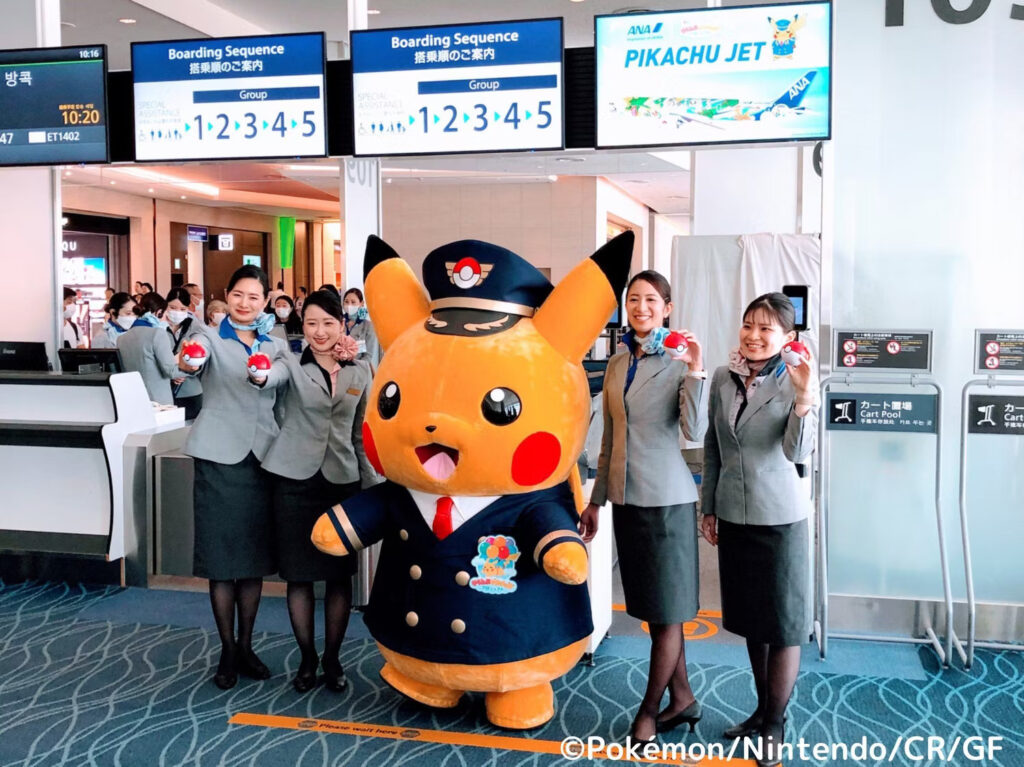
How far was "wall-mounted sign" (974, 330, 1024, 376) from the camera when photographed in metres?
4.31

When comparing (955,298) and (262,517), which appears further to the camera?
(955,298)

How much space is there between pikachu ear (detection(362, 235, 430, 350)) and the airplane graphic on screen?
156cm

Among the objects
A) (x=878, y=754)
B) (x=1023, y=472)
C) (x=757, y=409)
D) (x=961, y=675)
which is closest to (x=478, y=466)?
(x=757, y=409)

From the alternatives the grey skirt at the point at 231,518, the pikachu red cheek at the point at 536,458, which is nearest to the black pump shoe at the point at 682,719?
the pikachu red cheek at the point at 536,458

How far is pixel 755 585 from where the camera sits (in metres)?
3.18

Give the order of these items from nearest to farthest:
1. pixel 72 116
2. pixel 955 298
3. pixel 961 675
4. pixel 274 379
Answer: pixel 274 379 < pixel 961 675 < pixel 955 298 < pixel 72 116

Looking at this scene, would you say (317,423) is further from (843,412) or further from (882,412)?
(882,412)

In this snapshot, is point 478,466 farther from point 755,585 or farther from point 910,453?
point 910,453

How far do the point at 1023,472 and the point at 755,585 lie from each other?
2.15 m

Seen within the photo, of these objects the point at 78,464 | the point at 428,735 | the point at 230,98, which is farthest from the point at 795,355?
the point at 78,464

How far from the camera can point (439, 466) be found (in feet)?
10.5

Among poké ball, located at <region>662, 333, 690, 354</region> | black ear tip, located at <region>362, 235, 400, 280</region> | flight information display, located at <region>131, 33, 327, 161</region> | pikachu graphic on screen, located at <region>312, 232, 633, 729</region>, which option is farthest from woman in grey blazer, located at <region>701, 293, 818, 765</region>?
flight information display, located at <region>131, 33, 327, 161</region>

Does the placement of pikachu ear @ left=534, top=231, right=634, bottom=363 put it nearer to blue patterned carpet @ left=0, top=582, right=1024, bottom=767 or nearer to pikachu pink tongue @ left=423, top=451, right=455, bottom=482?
pikachu pink tongue @ left=423, top=451, right=455, bottom=482

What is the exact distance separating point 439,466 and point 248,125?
8.74ft
